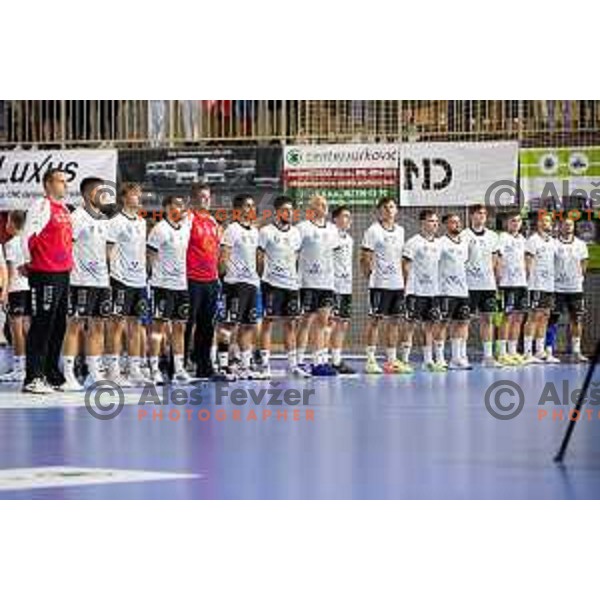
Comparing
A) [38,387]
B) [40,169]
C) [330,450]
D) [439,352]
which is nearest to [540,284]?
[439,352]

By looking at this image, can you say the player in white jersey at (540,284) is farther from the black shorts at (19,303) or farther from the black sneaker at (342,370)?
the black shorts at (19,303)

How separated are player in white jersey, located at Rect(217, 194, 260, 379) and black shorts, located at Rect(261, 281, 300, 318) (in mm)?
322

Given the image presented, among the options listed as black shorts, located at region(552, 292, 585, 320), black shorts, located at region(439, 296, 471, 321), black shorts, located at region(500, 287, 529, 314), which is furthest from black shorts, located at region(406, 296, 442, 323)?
black shorts, located at region(552, 292, 585, 320)

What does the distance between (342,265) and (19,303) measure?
127 inches

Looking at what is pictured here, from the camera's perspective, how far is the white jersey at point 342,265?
16750 millimetres

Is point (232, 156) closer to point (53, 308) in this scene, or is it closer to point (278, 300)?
point (278, 300)

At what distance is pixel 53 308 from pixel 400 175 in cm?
881

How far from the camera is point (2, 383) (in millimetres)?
15258

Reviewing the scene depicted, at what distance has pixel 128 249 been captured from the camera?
1450 cm

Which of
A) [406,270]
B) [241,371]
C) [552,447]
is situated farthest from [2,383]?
[552,447]

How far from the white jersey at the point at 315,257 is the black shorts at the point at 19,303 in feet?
8.56

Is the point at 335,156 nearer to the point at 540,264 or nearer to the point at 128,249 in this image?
the point at 540,264
